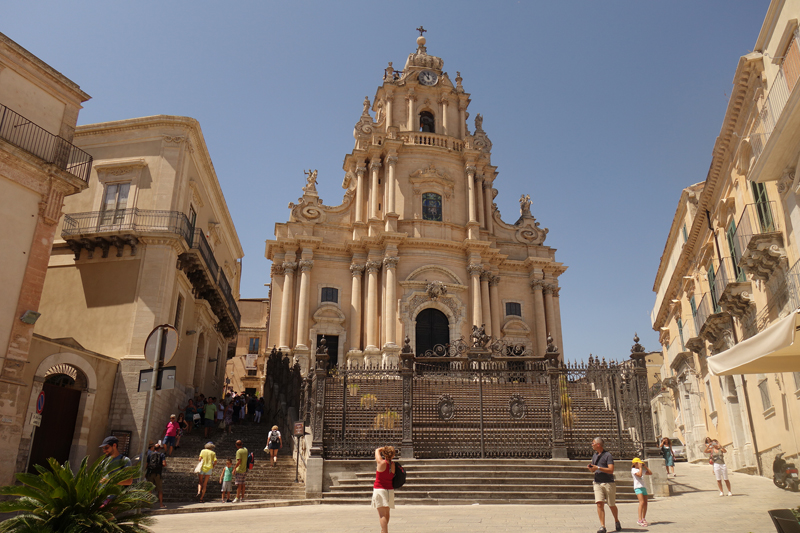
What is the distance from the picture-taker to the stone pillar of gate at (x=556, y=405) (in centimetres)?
1528

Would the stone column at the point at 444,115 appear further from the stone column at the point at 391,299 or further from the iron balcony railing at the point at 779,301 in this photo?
the iron balcony railing at the point at 779,301

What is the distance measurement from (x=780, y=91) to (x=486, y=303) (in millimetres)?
20109

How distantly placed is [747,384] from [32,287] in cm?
2091

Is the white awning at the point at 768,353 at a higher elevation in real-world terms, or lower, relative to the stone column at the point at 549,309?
lower

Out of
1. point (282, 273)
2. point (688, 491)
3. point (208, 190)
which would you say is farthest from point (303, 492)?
point (282, 273)

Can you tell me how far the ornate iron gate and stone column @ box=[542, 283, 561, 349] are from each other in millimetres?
17618

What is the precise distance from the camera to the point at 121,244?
21.6 m

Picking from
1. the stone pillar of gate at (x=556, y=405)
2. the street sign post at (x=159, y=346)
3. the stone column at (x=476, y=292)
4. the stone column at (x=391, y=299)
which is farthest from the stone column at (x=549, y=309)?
the street sign post at (x=159, y=346)

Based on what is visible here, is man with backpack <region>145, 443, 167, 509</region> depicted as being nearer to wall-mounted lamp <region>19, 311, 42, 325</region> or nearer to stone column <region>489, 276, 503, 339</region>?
wall-mounted lamp <region>19, 311, 42, 325</region>

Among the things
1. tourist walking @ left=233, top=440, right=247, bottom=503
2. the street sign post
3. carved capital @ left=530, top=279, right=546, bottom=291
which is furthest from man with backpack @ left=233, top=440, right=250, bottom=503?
carved capital @ left=530, top=279, right=546, bottom=291

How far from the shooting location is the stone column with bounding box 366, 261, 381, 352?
31.1 metres

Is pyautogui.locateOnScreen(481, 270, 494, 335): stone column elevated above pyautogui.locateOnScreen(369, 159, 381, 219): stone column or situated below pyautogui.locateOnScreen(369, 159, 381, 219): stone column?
below

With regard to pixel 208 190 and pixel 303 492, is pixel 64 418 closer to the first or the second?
pixel 303 492

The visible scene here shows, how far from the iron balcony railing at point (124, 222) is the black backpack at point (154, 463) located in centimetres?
1057
